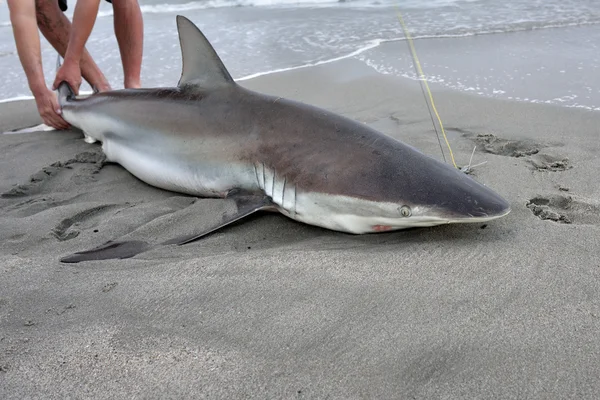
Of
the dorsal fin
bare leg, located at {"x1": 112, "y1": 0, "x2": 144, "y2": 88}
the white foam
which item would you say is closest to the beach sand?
the dorsal fin

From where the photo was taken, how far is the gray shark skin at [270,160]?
2.12 metres


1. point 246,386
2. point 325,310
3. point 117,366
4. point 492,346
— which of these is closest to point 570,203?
point 492,346

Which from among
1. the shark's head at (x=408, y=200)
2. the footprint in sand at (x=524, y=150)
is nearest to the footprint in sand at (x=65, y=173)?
the shark's head at (x=408, y=200)

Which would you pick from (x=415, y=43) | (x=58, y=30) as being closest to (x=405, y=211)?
(x=58, y=30)

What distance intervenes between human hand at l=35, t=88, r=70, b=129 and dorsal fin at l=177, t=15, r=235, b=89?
1546 millimetres

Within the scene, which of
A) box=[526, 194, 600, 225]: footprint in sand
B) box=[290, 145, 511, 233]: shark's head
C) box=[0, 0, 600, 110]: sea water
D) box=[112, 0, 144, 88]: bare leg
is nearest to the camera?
box=[290, 145, 511, 233]: shark's head

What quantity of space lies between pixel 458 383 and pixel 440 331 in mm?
203

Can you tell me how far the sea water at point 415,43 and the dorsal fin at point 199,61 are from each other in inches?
97.2

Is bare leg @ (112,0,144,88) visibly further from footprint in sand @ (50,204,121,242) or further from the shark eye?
the shark eye

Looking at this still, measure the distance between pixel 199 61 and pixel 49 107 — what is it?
171 centimetres

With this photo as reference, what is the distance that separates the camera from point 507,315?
163cm

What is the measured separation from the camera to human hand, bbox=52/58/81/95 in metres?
3.94

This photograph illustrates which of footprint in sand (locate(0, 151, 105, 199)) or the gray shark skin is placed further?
footprint in sand (locate(0, 151, 105, 199))

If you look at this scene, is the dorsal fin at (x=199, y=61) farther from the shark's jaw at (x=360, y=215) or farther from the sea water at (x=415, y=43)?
the sea water at (x=415, y=43)
